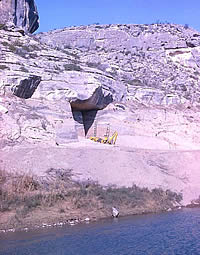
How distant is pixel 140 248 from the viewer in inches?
485

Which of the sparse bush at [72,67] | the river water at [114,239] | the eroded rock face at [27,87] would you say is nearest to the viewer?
the river water at [114,239]

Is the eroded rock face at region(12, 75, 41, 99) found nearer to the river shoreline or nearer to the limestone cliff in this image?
the limestone cliff

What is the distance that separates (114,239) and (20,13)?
128ft

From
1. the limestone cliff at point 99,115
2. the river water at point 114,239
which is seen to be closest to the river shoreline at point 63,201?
the river water at point 114,239

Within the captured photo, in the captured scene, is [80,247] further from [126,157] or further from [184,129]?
[184,129]

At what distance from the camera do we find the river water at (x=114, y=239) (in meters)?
12.0

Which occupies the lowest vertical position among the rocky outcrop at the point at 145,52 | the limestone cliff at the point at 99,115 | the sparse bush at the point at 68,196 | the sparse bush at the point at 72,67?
the sparse bush at the point at 68,196

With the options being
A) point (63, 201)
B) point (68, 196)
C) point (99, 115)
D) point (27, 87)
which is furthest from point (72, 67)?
point (63, 201)

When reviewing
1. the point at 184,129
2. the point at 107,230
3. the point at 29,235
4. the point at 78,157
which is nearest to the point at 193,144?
the point at 184,129

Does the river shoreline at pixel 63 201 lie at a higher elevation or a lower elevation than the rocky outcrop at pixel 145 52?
lower

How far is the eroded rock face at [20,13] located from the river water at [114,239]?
106ft

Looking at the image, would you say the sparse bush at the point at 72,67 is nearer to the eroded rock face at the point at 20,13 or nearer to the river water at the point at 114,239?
the eroded rock face at the point at 20,13

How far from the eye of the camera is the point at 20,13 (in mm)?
46594

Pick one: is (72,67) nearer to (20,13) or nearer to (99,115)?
(99,115)
